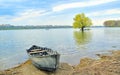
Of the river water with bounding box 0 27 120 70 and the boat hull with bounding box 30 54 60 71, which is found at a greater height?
A: the boat hull with bounding box 30 54 60 71

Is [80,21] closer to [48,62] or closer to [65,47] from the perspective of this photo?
[65,47]

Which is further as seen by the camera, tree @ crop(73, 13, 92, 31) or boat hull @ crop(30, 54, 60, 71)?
tree @ crop(73, 13, 92, 31)

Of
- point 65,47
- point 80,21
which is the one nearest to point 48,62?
point 65,47

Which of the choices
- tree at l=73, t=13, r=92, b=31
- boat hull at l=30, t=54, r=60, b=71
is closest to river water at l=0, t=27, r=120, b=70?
boat hull at l=30, t=54, r=60, b=71

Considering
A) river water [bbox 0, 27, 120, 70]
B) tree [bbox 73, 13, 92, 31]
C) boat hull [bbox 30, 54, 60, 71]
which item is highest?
tree [bbox 73, 13, 92, 31]

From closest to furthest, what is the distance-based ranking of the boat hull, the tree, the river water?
the boat hull < the river water < the tree

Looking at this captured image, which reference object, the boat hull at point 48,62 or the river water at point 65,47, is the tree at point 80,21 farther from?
the boat hull at point 48,62

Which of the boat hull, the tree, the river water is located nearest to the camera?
the boat hull

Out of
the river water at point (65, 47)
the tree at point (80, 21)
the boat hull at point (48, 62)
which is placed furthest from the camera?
the tree at point (80, 21)

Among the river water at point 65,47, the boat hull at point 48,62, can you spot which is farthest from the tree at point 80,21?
the boat hull at point 48,62

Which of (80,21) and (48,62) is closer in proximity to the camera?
(48,62)

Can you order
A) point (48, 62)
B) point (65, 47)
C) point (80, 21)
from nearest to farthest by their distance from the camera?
point (48, 62)
point (65, 47)
point (80, 21)

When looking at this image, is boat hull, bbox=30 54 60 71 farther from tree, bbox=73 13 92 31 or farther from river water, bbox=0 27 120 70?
tree, bbox=73 13 92 31

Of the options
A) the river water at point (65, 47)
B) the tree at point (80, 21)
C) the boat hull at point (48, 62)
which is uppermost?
the tree at point (80, 21)
